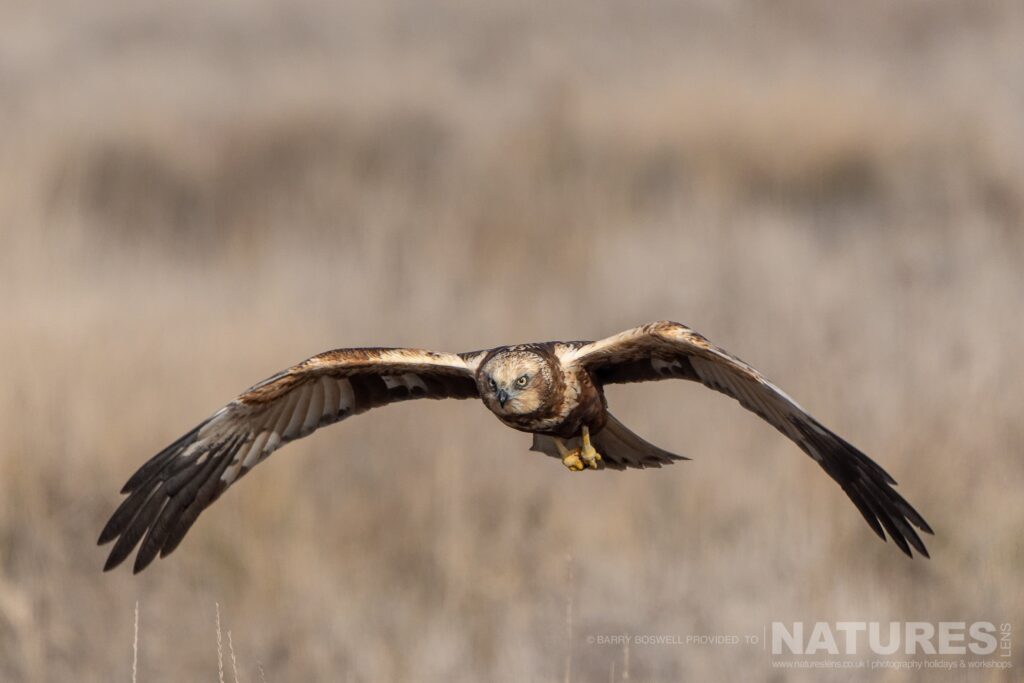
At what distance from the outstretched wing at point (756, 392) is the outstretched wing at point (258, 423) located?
→ 2.12 feet

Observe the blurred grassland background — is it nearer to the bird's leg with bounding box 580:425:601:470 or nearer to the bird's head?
the bird's leg with bounding box 580:425:601:470

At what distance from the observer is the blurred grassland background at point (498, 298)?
11195 mm

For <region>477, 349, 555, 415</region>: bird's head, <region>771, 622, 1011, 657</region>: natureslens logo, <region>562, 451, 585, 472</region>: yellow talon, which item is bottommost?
<region>771, 622, 1011, 657</region>: natureslens logo

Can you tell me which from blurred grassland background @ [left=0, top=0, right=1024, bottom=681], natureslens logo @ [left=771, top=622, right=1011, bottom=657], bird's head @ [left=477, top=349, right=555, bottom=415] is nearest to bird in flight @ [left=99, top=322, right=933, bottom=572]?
bird's head @ [left=477, top=349, right=555, bottom=415]

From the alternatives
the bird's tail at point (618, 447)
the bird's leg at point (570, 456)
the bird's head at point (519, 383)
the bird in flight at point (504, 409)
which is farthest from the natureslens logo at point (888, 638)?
the bird's head at point (519, 383)

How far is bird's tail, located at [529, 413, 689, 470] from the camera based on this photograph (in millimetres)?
8484

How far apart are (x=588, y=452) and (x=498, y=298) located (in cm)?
487

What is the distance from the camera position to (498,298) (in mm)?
13203

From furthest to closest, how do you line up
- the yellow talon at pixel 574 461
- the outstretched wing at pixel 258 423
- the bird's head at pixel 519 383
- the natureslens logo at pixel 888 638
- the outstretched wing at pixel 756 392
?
the natureslens logo at pixel 888 638, the yellow talon at pixel 574 461, the outstretched wing at pixel 258 423, the bird's head at pixel 519 383, the outstretched wing at pixel 756 392

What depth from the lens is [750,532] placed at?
11.4 m

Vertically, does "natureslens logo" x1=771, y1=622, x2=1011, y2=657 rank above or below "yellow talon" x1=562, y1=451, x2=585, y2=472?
below

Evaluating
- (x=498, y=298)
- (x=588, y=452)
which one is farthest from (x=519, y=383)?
(x=498, y=298)

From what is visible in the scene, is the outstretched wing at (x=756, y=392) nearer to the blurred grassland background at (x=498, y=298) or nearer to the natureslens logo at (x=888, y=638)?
the blurred grassland background at (x=498, y=298)

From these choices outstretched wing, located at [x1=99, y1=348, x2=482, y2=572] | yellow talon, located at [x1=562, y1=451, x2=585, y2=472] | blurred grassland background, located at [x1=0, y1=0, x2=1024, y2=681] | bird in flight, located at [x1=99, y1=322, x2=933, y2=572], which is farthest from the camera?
blurred grassland background, located at [x1=0, y1=0, x2=1024, y2=681]
